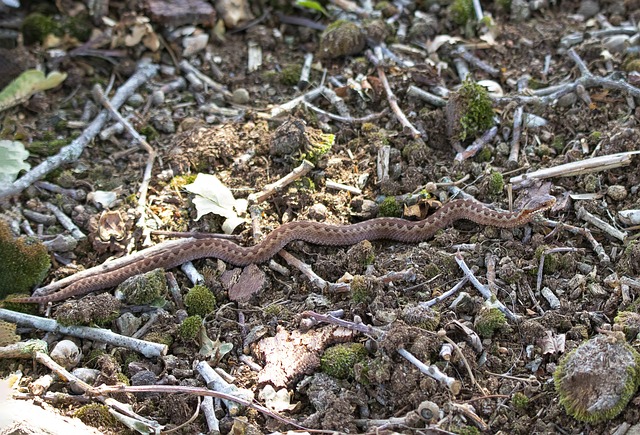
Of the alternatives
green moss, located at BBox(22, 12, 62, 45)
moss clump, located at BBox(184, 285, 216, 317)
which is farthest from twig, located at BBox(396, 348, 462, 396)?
green moss, located at BBox(22, 12, 62, 45)

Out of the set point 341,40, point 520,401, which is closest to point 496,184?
point 520,401

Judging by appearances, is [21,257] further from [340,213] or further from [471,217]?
A: [471,217]

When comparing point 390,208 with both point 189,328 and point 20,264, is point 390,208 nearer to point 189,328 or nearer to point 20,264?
point 189,328

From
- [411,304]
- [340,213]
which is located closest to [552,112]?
[340,213]

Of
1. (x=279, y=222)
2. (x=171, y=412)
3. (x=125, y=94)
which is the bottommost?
(x=171, y=412)

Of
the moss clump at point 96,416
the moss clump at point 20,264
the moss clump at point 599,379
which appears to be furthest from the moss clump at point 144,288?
the moss clump at point 599,379
